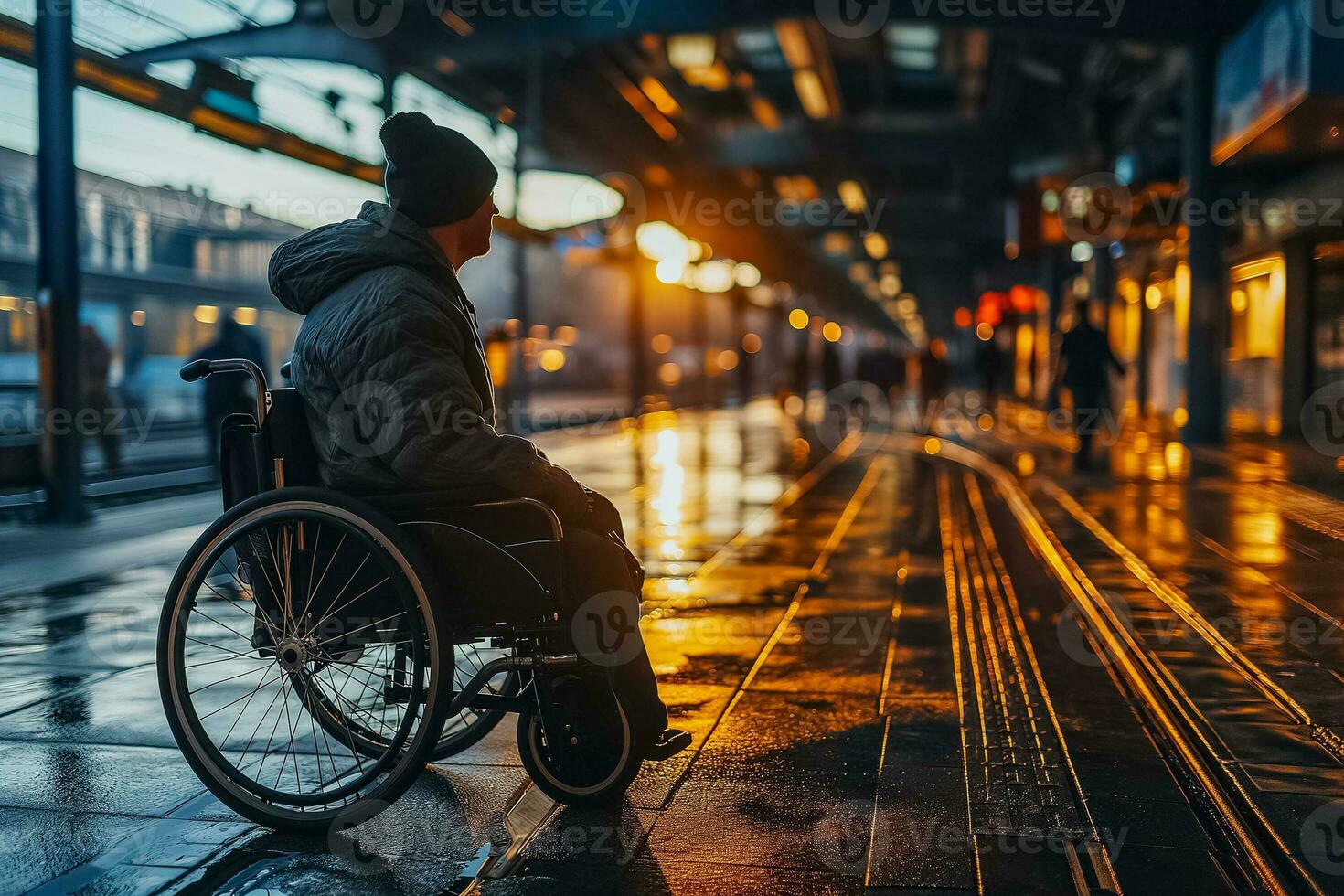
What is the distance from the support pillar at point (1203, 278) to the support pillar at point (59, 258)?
1286 cm

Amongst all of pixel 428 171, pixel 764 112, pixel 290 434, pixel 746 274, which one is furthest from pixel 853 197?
pixel 290 434

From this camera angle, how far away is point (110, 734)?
166 inches

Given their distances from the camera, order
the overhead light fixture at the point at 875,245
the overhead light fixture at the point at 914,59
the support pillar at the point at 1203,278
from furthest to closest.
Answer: the overhead light fixture at the point at 875,245, the overhead light fixture at the point at 914,59, the support pillar at the point at 1203,278

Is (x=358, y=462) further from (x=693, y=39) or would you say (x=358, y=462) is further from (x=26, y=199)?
(x=693, y=39)

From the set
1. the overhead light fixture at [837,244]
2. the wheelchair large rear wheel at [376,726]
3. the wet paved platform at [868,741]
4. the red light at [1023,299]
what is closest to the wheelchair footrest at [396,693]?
the wheelchair large rear wheel at [376,726]

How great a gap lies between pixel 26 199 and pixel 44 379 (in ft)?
6.99

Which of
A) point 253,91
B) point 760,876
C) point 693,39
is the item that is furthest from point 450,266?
point 693,39

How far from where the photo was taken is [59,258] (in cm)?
1027

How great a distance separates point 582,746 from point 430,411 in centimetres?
94

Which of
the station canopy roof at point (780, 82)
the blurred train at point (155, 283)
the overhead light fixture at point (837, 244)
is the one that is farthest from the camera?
the overhead light fixture at point (837, 244)

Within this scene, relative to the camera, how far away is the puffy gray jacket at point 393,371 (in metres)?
3.20

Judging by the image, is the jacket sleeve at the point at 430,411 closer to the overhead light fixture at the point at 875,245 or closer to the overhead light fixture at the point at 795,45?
the overhead light fixture at the point at 795,45

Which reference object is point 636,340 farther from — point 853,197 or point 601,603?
point 601,603

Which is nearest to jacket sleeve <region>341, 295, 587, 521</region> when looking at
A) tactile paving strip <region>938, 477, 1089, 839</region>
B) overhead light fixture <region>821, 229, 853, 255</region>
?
tactile paving strip <region>938, 477, 1089, 839</region>
